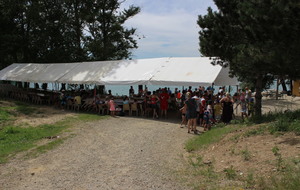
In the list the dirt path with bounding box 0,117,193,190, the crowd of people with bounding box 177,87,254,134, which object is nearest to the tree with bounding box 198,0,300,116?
the crowd of people with bounding box 177,87,254,134

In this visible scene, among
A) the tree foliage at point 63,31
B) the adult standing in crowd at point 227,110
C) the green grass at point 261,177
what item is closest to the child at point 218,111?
the adult standing in crowd at point 227,110

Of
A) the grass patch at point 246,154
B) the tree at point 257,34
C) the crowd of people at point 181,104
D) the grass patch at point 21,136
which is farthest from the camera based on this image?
the crowd of people at point 181,104

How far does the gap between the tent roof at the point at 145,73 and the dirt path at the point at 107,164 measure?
3.51 meters

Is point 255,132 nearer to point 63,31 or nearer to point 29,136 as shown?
point 29,136

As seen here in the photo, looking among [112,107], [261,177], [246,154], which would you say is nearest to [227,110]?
[246,154]

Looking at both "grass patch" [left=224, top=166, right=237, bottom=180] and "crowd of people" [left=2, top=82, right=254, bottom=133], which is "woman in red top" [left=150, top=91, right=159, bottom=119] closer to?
"crowd of people" [left=2, top=82, right=254, bottom=133]

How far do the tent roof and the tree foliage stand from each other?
30.1 feet

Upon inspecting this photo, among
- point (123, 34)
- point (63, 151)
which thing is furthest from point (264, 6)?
point (123, 34)

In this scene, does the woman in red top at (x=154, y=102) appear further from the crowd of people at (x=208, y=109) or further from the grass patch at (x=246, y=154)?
the grass patch at (x=246, y=154)

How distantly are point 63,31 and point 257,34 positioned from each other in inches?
1161

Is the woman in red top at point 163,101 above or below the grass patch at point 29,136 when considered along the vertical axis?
above

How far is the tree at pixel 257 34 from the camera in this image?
670 cm

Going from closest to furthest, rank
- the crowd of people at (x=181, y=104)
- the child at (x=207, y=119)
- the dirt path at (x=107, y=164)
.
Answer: the dirt path at (x=107, y=164) < the child at (x=207, y=119) < the crowd of people at (x=181, y=104)

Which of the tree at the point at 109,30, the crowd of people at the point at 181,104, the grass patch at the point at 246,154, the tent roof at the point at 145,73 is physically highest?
the tree at the point at 109,30
